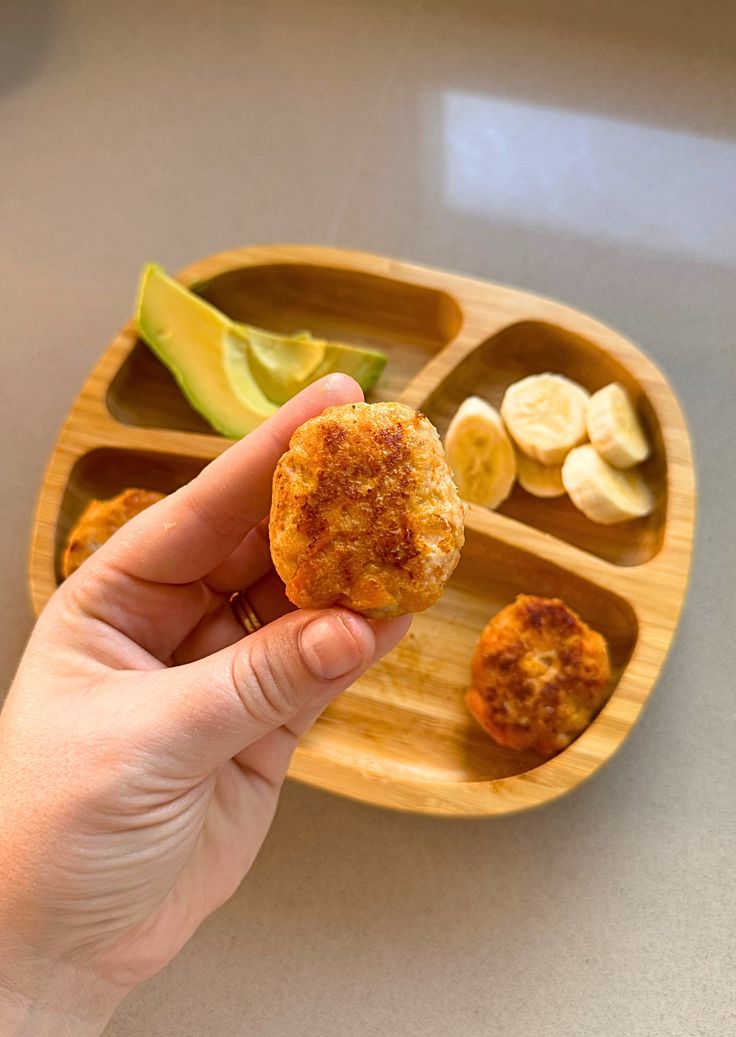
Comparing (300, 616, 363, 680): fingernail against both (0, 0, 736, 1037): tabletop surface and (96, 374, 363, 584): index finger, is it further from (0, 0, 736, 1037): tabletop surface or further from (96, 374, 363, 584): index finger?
(0, 0, 736, 1037): tabletop surface

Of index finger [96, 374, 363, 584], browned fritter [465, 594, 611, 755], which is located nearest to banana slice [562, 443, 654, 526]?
browned fritter [465, 594, 611, 755]

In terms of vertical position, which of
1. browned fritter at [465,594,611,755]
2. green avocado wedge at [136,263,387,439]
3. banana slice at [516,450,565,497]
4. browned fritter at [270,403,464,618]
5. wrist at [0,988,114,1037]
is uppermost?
browned fritter at [270,403,464,618]

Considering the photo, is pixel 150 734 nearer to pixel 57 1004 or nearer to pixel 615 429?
pixel 57 1004

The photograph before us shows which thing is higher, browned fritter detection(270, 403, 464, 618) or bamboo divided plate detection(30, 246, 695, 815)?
browned fritter detection(270, 403, 464, 618)

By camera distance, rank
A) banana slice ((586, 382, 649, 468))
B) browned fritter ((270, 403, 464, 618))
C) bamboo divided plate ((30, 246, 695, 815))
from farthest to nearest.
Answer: banana slice ((586, 382, 649, 468)), bamboo divided plate ((30, 246, 695, 815)), browned fritter ((270, 403, 464, 618))

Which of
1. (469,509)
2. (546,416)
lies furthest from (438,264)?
(469,509)

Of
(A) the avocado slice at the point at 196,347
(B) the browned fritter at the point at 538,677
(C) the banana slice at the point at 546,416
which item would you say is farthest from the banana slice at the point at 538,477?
(A) the avocado slice at the point at 196,347
